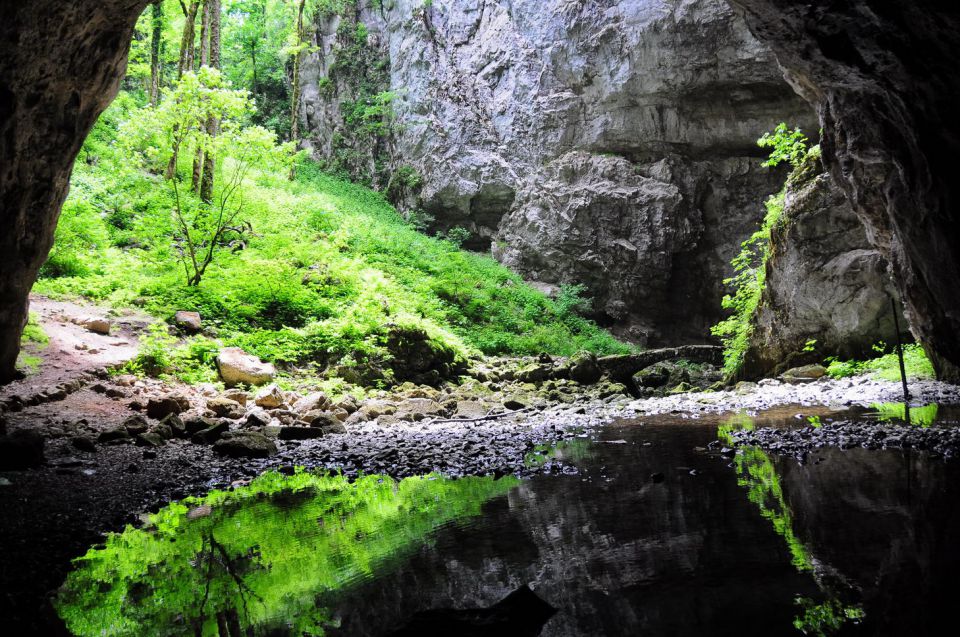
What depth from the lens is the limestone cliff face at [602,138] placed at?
80.0ft

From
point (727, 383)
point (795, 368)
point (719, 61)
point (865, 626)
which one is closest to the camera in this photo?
point (865, 626)

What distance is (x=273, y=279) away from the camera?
46.6 ft

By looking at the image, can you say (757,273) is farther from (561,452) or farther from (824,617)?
(824,617)

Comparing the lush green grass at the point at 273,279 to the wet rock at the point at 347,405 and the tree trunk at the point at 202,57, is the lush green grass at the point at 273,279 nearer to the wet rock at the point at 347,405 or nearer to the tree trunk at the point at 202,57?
the tree trunk at the point at 202,57

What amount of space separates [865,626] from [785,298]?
463 inches

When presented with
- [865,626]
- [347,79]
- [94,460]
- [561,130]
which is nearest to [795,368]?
[865,626]

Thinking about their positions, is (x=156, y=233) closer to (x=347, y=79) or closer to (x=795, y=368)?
A: (x=795, y=368)

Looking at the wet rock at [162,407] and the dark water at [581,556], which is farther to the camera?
the wet rock at [162,407]

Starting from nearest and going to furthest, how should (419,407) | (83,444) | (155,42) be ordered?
1. (83,444)
2. (419,407)
3. (155,42)

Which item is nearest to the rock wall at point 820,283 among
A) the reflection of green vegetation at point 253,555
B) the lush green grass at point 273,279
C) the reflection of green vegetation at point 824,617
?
the lush green grass at point 273,279

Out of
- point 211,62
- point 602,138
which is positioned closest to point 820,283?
point 602,138

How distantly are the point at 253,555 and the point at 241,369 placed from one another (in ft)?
25.1

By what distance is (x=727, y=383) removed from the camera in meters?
14.3

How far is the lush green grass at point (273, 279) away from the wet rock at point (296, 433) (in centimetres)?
414
